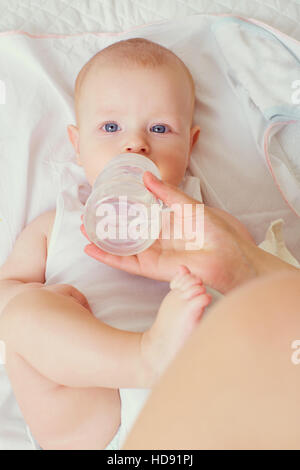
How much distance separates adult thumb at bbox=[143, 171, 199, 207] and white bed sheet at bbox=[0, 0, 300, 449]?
0.42 m

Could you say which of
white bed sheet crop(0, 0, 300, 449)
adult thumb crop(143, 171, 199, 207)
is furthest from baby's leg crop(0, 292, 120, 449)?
white bed sheet crop(0, 0, 300, 449)

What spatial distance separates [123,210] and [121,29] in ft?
2.51

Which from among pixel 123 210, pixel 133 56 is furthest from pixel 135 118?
pixel 123 210

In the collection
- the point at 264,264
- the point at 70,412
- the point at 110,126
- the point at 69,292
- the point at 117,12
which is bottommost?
the point at 70,412

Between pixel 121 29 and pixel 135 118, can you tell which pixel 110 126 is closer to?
pixel 135 118

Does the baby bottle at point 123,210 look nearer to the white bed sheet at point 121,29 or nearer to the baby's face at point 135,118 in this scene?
the baby's face at point 135,118

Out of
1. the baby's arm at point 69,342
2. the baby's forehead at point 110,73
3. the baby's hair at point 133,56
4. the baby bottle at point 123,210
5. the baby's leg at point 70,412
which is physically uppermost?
the baby's hair at point 133,56

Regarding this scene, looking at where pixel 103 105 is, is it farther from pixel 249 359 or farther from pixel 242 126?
pixel 249 359

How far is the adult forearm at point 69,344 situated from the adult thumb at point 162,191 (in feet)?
0.86

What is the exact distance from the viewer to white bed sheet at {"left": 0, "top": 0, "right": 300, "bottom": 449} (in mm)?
→ 1470

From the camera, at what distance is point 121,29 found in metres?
1.64

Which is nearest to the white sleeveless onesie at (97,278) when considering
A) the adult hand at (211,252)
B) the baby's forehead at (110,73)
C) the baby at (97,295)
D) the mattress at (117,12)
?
the baby at (97,295)

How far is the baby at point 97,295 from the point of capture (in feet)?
3.07
